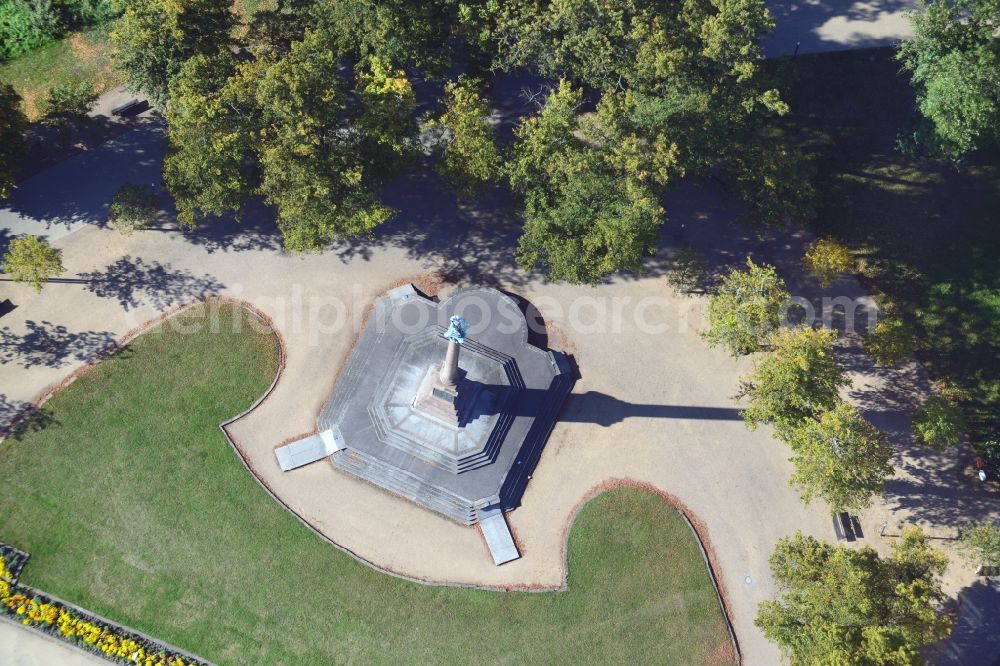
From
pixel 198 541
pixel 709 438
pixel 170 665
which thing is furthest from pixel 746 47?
pixel 170 665

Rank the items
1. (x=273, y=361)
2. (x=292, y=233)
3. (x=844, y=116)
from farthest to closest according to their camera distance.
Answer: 1. (x=844, y=116)
2. (x=273, y=361)
3. (x=292, y=233)

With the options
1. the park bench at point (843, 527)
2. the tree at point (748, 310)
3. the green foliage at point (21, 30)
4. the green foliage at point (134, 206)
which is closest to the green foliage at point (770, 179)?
the tree at point (748, 310)

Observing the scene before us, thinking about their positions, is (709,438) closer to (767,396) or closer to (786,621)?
(767,396)

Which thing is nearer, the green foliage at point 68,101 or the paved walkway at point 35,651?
the paved walkway at point 35,651

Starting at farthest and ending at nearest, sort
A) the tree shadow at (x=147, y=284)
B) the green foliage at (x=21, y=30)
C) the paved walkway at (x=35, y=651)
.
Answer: the green foliage at (x=21, y=30) < the tree shadow at (x=147, y=284) < the paved walkway at (x=35, y=651)

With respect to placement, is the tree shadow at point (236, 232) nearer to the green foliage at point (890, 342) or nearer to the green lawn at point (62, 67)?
the green lawn at point (62, 67)

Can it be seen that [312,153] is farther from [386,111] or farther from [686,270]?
[686,270]
